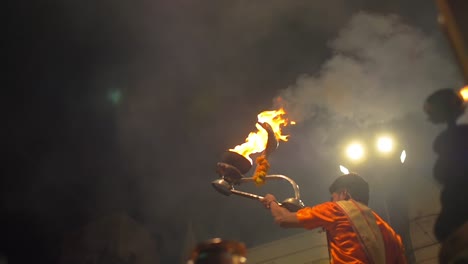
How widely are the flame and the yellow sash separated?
134cm

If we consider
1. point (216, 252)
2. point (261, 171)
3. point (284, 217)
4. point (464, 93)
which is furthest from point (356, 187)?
point (216, 252)

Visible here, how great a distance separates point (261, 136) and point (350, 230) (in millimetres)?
1811

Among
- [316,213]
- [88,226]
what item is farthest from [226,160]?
[88,226]

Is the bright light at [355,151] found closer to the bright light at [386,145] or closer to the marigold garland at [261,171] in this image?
the bright light at [386,145]

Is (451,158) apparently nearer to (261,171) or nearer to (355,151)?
(261,171)

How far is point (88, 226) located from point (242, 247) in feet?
35.3

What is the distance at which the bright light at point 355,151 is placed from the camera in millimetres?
6759

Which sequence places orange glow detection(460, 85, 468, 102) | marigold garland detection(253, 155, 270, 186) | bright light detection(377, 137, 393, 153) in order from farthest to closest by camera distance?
bright light detection(377, 137, 393, 153) < marigold garland detection(253, 155, 270, 186) < orange glow detection(460, 85, 468, 102)

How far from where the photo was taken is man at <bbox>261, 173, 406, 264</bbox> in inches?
144

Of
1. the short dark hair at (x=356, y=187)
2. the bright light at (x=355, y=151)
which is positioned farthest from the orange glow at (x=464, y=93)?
the bright light at (x=355, y=151)

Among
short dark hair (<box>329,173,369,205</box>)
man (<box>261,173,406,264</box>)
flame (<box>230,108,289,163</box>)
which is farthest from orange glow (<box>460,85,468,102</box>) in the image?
flame (<box>230,108,289,163</box>)

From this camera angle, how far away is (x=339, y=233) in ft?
12.6

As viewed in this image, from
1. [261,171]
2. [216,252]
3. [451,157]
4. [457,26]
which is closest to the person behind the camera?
[457,26]

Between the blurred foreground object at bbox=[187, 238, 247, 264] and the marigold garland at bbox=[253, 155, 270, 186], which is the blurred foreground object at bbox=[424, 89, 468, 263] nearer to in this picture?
the marigold garland at bbox=[253, 155, 270, 186]
